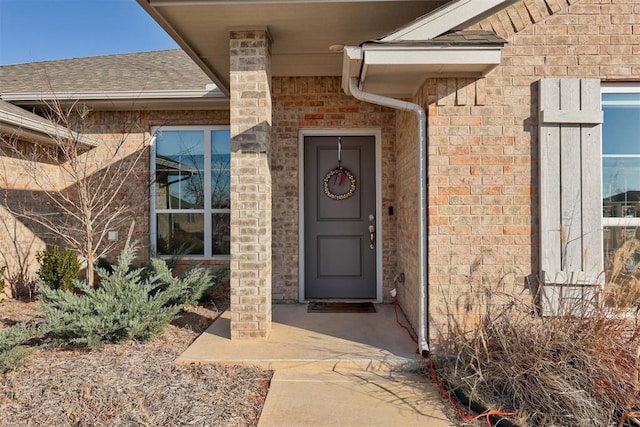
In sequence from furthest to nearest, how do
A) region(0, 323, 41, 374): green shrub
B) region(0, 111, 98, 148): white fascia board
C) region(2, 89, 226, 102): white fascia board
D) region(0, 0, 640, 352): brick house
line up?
1. region(2, 89, 226, 102): white fascia board
2. region(0, 111, 98, 148): white fascia board
3. region(0, 0, 640, 352): brick house
4. region(0, 323, 41, 374): green shrub

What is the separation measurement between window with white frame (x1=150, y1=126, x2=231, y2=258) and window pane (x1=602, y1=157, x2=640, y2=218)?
504 centimetres

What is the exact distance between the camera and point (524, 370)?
2.94m

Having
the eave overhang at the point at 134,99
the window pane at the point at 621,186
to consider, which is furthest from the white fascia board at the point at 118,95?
the window pane at the point at 621,186

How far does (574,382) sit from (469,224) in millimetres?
1468

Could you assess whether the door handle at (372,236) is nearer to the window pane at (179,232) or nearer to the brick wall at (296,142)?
the brick wall at (296,142)

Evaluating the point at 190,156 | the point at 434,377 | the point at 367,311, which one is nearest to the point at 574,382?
the point at 434,377

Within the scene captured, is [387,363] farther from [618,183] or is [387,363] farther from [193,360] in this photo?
[618,183]

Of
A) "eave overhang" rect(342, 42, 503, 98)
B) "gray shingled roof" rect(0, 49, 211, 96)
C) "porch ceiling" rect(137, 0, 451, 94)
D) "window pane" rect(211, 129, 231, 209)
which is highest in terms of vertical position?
"gray shingled roof" rect(0, 49, 211, 96)

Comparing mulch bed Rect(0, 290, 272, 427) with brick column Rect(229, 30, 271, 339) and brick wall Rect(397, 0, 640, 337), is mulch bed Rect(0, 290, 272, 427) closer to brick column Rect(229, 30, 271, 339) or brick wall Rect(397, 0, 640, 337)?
brick column Rect(229, 30, 271, 339)

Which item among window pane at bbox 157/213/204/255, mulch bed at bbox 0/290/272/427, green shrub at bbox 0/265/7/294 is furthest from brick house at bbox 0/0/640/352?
green shrub at bbox 0/265/7/294

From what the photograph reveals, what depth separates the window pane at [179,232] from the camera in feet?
22.4

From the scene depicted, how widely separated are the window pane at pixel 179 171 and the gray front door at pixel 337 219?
1.99m

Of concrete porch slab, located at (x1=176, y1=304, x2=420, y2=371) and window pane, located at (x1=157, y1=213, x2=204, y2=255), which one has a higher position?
window pane, located at (x1=157, y1=213, x2=204, y2=255)

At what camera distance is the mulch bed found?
2.86 m
